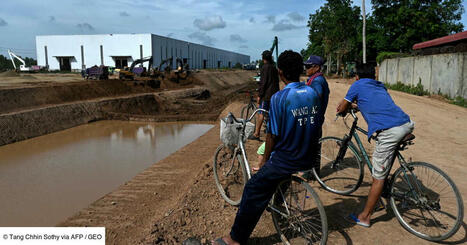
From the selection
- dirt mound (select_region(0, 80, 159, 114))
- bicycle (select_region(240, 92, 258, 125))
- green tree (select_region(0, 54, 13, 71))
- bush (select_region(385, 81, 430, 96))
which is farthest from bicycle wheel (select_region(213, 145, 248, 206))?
green tree (select_region(0, 54, 13, 71))

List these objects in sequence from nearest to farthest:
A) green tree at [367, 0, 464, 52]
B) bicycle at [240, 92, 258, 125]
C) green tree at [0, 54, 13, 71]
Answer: bicycle at [240, 92, 258, 125] < green tree at [367, 0, 464, 52] < green tree at [0, 54, 13, 71]

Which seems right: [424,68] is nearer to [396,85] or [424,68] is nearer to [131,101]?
[396,85]

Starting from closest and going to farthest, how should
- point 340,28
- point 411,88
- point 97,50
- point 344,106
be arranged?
point 344,106 → point 411,88 → point 340,28 → point 97,50

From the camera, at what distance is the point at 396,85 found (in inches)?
844

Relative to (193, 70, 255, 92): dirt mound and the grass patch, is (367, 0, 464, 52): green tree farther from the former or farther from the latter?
(193, 70, 255, 92): dirt mound

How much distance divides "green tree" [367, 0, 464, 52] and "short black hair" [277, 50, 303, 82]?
3590cm

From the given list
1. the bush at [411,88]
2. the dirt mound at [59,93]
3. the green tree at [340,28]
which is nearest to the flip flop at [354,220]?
the dirt mound at [59,93]

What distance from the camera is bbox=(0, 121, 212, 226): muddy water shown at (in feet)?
19.4

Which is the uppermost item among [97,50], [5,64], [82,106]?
[97,50]

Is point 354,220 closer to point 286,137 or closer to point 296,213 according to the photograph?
point 296,213

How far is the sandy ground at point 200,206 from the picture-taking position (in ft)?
11.2

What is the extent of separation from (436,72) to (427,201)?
15.6 metres

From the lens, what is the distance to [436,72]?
52.9ft

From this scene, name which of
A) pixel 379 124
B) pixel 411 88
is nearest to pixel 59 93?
pixel 379 124
